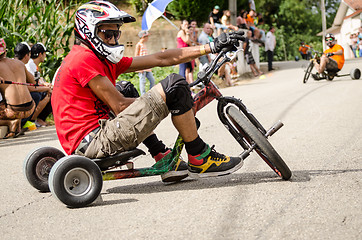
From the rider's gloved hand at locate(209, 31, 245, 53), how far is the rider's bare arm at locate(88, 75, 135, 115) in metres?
0.86

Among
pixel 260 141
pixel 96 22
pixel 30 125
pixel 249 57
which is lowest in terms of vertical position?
pixel 249 57

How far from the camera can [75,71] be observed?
415cm

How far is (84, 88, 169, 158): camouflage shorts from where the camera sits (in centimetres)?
415

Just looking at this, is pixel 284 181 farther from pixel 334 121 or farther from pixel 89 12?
pixel 334 121

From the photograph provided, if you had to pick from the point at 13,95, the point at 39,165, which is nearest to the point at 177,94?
the point at 39,165

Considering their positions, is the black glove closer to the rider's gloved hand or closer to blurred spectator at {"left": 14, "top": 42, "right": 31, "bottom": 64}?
the rider's gloved hand

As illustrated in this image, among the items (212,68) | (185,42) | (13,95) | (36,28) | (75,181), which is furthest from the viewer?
(185,42)

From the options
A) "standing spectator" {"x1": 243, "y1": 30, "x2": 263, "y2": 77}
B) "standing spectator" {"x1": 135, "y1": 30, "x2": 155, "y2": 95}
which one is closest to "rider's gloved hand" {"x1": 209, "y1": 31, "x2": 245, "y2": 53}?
"standing spectator" {"x1": 135, "y1": 30, "x2": 155, "y2": 95}

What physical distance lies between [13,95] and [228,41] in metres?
5.31

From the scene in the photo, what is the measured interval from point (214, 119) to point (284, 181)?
14.9 ft

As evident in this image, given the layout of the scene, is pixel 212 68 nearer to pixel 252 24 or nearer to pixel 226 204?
pixel 226 204

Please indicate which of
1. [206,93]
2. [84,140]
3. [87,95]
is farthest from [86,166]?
[206,93]

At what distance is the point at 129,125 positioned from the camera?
4.15m

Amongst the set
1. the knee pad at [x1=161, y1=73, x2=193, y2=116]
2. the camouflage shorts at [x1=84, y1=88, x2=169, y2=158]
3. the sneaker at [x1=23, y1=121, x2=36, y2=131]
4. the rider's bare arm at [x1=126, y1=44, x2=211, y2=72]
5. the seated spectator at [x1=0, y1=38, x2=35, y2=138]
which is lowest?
the sneaker at [x1=23, y1=121, x2=36, y2=131]
